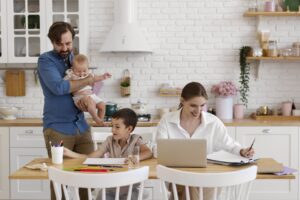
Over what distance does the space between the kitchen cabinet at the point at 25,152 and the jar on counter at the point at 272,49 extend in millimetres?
2488

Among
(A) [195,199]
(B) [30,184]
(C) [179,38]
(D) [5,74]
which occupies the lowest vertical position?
(B) [30,184]

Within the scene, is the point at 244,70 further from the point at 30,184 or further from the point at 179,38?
the point at 30,184

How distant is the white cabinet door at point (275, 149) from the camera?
5191 millimetres

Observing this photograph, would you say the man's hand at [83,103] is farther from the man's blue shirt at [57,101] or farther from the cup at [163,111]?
the cup at [163,111]

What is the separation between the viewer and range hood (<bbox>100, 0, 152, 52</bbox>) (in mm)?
5391

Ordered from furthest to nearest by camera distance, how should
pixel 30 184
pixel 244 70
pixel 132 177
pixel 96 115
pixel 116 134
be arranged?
1. pixel 244 70
2. pixel 30 184
3. pixel 96 115
4. pixel 116 134
5. pixel 132 177

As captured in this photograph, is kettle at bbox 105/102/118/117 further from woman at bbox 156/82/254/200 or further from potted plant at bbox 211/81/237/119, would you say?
woman at bbox 156/82/254/200

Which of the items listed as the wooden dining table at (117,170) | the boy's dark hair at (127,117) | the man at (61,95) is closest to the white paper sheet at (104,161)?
the wooden dining table at (117,170)

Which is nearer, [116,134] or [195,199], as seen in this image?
[195,199]

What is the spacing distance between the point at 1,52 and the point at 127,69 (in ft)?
4.41

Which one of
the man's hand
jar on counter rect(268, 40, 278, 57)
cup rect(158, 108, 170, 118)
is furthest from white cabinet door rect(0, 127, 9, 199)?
jar on counter rect(268, 40, 278, 57)

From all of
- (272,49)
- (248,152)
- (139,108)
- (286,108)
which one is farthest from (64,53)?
(286,108)

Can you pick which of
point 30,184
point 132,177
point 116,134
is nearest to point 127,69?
point 30,184

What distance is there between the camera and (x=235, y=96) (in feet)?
18.8
